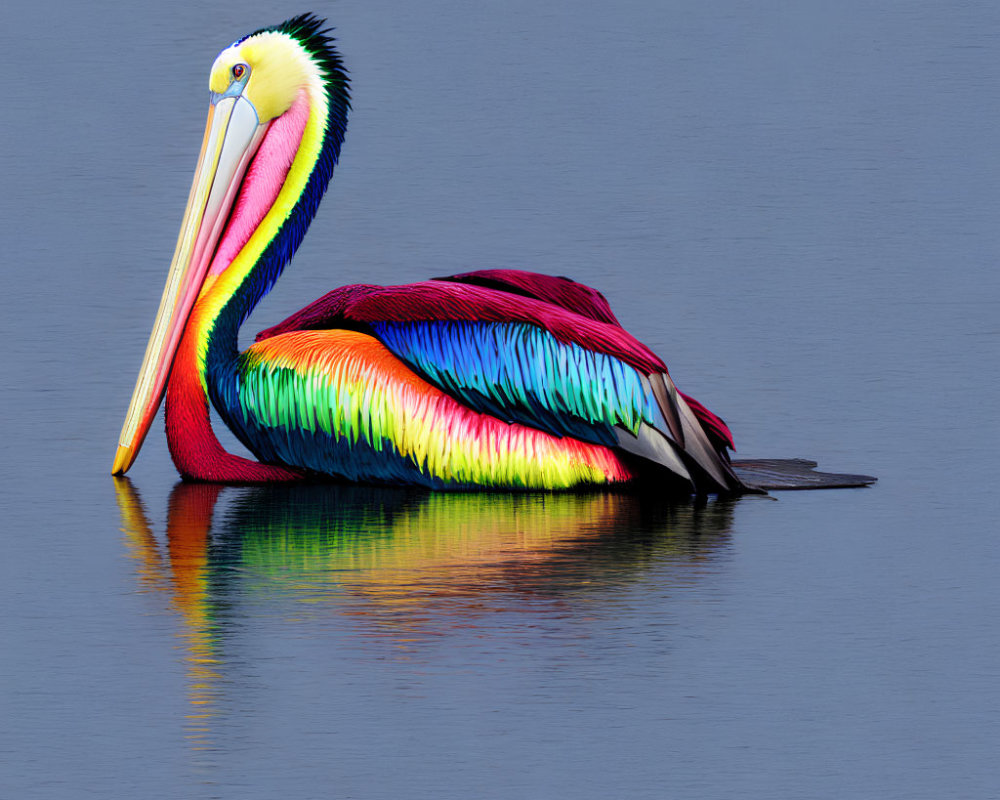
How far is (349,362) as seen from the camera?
34.6ft

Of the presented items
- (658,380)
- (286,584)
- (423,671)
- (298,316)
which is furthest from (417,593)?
(298,316)

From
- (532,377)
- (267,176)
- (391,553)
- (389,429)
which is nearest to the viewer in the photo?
(391,553)

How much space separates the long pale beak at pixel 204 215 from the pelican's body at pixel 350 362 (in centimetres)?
1

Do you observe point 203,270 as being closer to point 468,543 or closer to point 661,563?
point 468,543

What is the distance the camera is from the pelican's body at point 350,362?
10375mm

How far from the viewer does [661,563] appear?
8711mm

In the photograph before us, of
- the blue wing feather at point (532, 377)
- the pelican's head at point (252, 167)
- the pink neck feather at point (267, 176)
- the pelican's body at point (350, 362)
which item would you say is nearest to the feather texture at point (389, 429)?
the pelican's body at point (350, 362)

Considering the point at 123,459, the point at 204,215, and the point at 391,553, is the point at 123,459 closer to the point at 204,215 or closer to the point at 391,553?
the point at 204,215

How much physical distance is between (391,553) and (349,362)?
1922 millimetres

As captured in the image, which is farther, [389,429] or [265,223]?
[265,223]

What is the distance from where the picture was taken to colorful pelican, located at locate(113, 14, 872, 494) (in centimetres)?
1038

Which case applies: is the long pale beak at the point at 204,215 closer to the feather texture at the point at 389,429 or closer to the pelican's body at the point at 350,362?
the pelican's body at the point at 350,362

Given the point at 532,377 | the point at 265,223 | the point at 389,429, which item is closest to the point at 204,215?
the point at 265,223

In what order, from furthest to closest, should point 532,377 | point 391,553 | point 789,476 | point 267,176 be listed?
point 267,176
point 789,476
point 532,377
point 391,553
